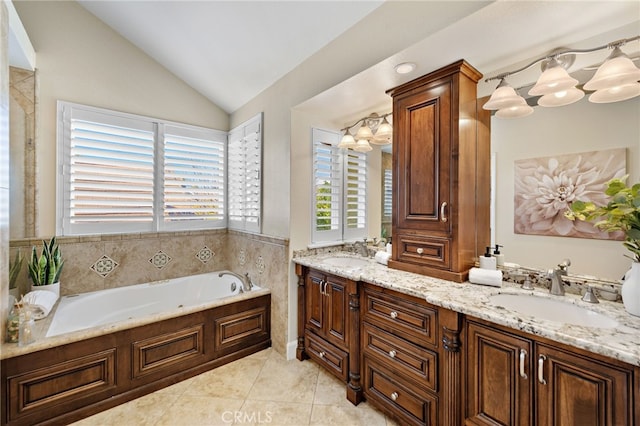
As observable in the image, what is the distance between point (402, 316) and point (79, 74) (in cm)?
346

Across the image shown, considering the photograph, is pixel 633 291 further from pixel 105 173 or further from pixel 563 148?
pixel 105 173

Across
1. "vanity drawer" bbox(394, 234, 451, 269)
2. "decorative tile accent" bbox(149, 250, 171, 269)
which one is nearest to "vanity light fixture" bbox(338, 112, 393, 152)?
"vanity drawer" bbox(394, 234, 451, 269)

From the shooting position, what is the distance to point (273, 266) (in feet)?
8.63

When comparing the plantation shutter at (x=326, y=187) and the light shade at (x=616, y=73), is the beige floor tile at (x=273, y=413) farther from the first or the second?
the light shade at (x=616, y=73)

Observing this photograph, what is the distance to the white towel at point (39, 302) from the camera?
197 centimetres

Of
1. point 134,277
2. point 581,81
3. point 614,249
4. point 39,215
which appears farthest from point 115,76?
point 614,249

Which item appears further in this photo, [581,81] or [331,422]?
[331,422]

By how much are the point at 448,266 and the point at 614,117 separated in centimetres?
114

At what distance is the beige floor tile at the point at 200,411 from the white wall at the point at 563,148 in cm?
211

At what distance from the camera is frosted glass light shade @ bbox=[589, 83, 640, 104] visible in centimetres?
122

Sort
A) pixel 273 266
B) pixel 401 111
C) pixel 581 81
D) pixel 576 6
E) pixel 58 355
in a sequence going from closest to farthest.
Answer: pixel 576 6, pixel 581 81, pixel 58 355, pixel 401 111, pixel 273 266

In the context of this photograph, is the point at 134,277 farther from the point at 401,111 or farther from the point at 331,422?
the point at 401,111

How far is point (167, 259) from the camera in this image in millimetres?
3055

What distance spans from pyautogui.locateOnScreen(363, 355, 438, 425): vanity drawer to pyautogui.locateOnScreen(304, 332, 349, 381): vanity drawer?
0.20 metres
